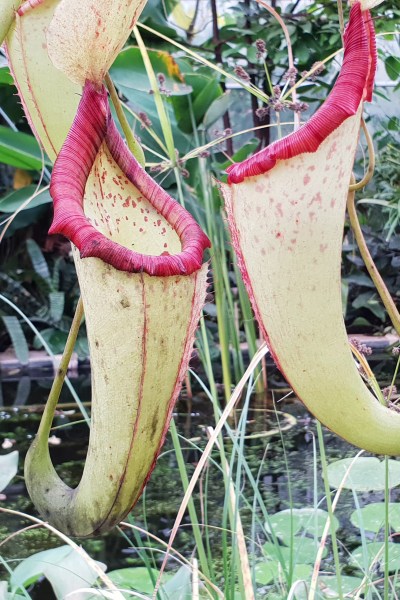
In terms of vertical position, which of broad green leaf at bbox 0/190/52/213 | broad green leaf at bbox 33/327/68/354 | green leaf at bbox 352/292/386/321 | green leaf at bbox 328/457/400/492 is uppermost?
broad green leaf at bbox 0/190/52/213

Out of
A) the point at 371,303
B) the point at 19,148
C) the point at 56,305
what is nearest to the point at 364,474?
the point at 19,148

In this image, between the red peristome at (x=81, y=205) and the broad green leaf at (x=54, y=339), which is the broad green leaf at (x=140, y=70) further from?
the red peristome at (x=81, y=205)

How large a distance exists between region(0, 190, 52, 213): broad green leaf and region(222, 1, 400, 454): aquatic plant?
289cm

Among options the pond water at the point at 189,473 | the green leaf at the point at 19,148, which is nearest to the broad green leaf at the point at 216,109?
the green leaf at the point at 19,148

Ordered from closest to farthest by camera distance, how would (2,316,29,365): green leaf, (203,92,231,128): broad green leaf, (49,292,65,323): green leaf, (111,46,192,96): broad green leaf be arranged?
1. (111,46,192,96): broad green leaf
2. (203,92,231,128): broad green leaf
3. (2,316,29,365): green leaf
4. (49,292,65,323): green leaf

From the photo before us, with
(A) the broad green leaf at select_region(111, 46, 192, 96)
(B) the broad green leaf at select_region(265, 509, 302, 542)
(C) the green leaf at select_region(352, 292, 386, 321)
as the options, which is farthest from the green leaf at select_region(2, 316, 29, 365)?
(B) the broad green leaf at select_region(265, 509, 302, 542)

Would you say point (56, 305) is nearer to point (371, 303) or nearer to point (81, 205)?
point (371, 303)

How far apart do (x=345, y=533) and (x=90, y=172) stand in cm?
156

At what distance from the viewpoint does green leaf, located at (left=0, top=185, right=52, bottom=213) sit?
3309mm

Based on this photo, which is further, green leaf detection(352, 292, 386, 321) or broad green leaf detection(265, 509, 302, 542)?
green leaf detection(352, 292, 386, 321)

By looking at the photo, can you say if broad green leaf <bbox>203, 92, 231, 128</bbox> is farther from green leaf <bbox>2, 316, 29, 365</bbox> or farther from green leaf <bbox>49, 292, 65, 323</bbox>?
green leaf <bbox>2, 316, 29, 365</bbox>

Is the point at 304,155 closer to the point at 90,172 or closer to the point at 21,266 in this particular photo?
the point at 90,172

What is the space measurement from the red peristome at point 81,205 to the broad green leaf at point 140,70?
7.57 feet

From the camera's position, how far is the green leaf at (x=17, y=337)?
3510mm
